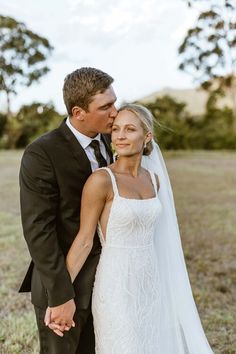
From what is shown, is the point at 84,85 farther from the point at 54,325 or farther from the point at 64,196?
the point at 54,325

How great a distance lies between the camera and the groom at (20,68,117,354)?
2508 mm

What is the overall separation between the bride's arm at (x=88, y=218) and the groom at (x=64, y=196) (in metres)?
0.07

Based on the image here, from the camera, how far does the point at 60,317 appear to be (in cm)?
258

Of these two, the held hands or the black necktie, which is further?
the black necktie

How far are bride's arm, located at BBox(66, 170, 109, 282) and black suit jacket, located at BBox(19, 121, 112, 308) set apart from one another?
0.07m

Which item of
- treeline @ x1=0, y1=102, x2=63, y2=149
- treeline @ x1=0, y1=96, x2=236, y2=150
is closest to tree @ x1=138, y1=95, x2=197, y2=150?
treeline @ x1=0, y1=96, x2=236, y2=150

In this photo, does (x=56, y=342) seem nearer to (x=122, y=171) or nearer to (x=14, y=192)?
(x=122, y=171)

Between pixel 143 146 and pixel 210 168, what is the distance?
1780 cm

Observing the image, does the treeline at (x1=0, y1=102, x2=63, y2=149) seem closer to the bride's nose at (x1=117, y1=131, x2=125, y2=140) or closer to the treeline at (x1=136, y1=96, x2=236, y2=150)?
the treeline at (x1=136, y1=96, x2=236, y2=150)

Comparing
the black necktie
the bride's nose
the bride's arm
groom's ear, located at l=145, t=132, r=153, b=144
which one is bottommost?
the bride's arm

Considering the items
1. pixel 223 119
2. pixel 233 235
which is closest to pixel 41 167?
pixel 233 235

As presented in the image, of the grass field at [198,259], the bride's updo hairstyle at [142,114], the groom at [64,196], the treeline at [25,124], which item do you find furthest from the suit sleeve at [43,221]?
the treeline at [25,124]

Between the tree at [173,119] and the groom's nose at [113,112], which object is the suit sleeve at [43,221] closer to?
the groom's nose at [113,112]

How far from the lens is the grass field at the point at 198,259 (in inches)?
178
